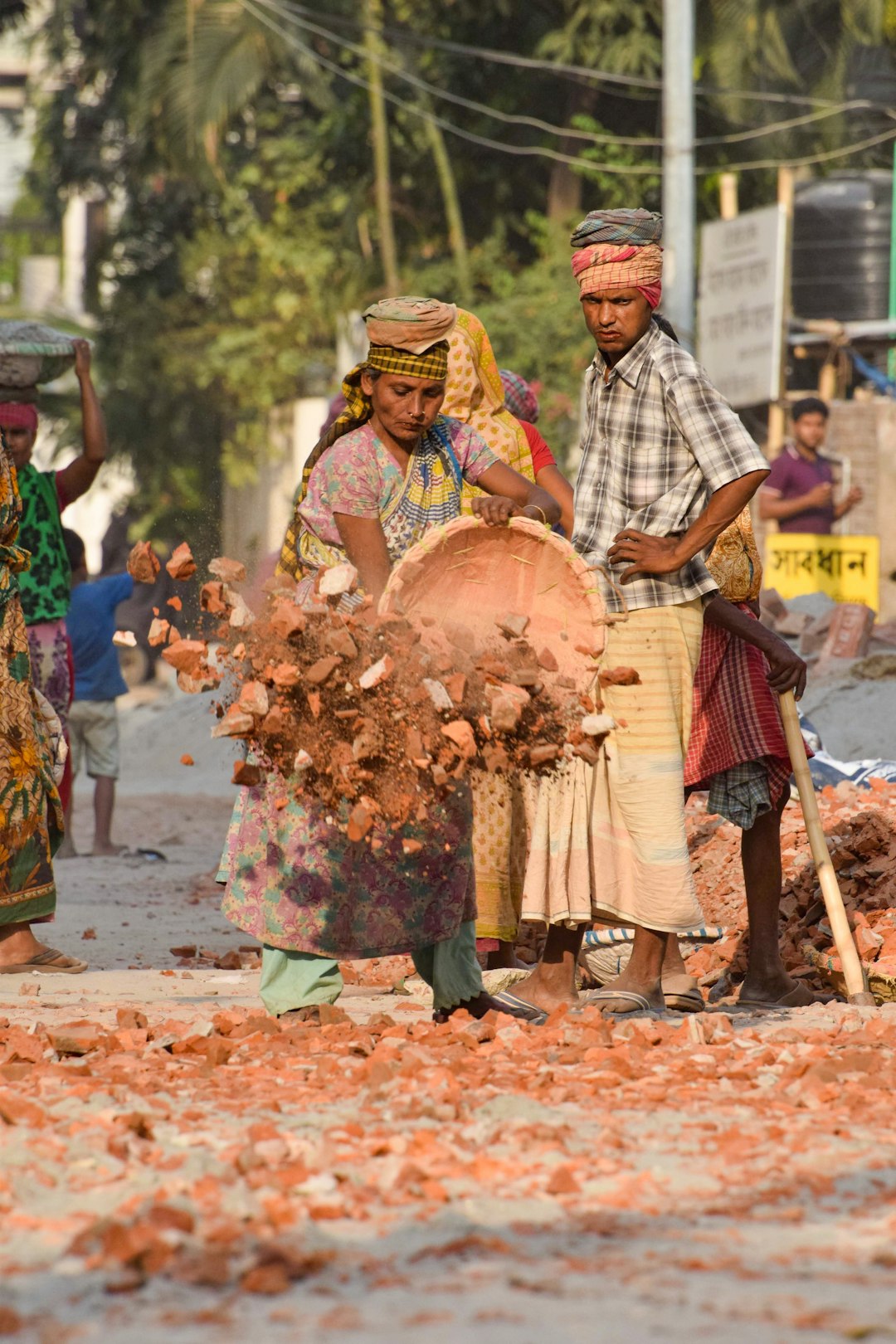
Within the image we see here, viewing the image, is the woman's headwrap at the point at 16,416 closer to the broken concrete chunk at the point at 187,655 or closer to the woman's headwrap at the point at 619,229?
the woman's headwrap at the point at 619,229

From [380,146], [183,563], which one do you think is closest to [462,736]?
[183,563]

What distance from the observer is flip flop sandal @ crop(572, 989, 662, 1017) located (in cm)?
536

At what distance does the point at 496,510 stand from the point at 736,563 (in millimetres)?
1368

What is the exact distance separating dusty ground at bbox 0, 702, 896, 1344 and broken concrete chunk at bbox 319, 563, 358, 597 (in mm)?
1033

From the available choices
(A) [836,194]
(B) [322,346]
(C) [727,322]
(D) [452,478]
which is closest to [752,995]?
(D) [452,478]

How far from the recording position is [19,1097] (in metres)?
4.12

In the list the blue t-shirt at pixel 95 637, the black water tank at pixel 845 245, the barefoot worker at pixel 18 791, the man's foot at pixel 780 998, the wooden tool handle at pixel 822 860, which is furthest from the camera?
the black water tank at pixel 845 245

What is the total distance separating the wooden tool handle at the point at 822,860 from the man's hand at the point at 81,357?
10.3 feet

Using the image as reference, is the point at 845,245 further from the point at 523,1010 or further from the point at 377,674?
the point at 377,674

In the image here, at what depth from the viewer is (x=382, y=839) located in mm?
4691

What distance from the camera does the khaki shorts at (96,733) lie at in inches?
426

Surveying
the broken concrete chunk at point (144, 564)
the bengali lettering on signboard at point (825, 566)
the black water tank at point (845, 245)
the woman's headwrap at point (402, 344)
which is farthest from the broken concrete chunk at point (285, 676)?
the black water tank at point (845, 245)

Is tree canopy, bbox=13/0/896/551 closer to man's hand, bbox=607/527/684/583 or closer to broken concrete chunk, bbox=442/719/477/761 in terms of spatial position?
man's hand, bbox=607/527/684/583

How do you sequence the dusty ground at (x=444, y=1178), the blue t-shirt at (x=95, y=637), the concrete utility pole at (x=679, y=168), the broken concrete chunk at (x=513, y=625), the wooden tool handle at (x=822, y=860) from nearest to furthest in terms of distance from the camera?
the dusty ground at (x=444, y=1178), the broken concrete chunk at (x=513, y=625), the wooden tool handle at (x=822, y=860), the blue t-shirt at (x=95, y=637), the concrete utility pole at (x=679, y=168)
